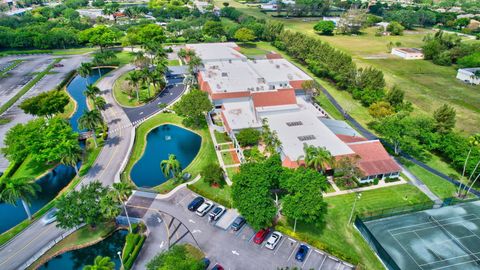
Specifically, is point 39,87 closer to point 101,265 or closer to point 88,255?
point 88,255

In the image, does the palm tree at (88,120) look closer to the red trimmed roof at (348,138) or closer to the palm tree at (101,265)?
the palm tree at (101,265)

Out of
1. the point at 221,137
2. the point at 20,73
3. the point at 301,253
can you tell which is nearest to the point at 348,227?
the point at 301,253

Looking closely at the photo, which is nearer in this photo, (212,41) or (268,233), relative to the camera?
(268,233)

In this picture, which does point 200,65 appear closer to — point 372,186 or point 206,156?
point 206,156

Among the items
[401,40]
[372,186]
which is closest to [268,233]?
[372,186]

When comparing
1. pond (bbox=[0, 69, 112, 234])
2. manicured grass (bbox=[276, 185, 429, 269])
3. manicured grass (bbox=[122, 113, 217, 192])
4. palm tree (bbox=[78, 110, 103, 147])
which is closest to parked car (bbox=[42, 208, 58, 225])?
pond (bbox=[0, 69, 112, 234])
